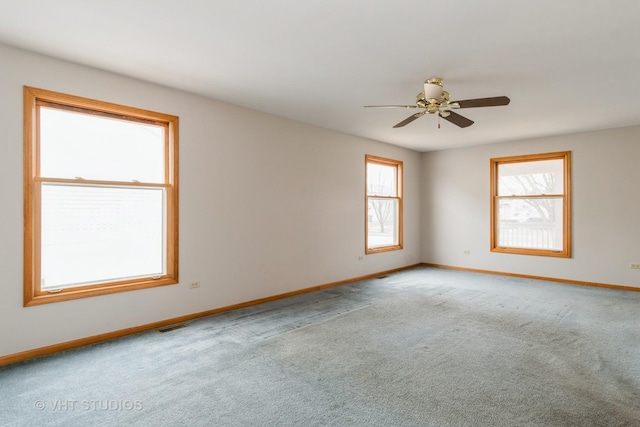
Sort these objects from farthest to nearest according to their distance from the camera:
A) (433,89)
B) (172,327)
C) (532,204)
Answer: (532,204), (172,327), (433,89)

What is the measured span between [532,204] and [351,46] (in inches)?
212

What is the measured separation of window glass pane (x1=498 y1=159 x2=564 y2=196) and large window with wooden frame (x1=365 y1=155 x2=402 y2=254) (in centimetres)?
204

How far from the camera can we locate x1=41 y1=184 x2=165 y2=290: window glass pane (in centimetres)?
321

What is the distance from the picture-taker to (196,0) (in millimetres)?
2289

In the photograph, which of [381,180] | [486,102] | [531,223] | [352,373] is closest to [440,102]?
[486,102]

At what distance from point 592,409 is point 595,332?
1797 mm

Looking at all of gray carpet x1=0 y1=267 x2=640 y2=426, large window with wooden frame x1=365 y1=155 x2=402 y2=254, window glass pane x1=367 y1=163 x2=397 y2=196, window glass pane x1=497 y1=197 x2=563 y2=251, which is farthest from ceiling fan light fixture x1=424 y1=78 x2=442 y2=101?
window glass pane x1=497 y1=197 x2=563 y2=251

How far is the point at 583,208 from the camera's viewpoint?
5.95 meters

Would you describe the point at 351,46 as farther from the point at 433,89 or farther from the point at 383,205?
the point at 383,205

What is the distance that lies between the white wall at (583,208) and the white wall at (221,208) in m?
1.93
